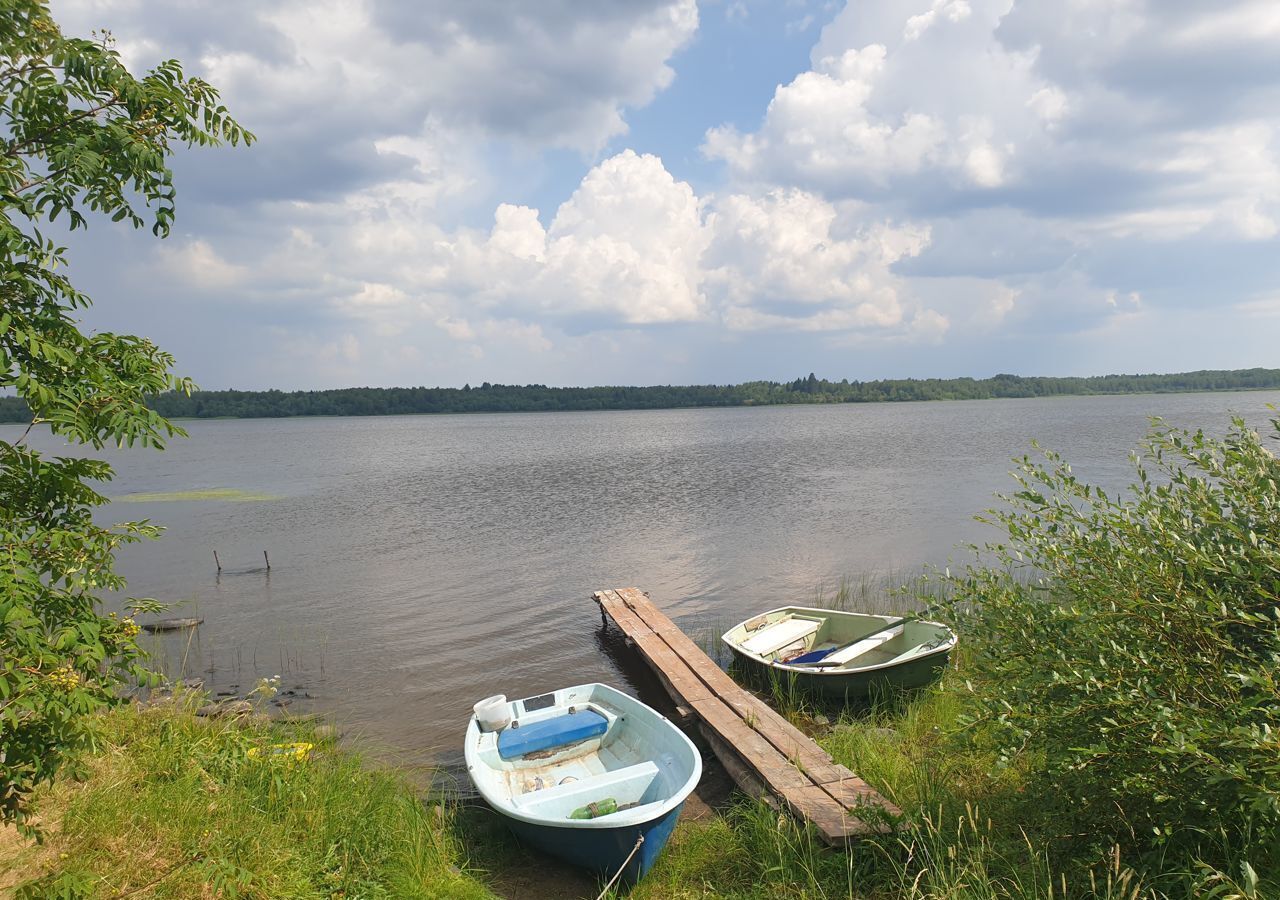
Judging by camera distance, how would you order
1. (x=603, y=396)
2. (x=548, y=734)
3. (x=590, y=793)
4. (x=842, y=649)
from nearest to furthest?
1. (x=590, y=793)
2. (x=548, y=734)
3. (x=842, y=649)
4. (x=603, y=396)

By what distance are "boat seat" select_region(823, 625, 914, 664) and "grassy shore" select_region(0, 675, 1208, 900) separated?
308 centimetres

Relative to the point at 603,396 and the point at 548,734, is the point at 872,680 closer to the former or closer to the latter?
the point at 548,734

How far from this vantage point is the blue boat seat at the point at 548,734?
9227mm

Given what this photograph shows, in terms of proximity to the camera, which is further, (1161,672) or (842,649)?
(842,649)

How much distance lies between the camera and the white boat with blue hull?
22.5 ft

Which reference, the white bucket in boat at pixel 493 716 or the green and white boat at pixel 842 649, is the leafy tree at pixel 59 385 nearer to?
the white bucket in boat at pixel 493 716

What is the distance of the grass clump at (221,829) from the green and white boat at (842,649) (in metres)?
5.73

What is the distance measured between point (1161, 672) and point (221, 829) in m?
6.79

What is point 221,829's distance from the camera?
19.3 ft

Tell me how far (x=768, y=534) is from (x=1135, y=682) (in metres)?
21.4

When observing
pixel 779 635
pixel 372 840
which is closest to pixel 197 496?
pixel 779 635

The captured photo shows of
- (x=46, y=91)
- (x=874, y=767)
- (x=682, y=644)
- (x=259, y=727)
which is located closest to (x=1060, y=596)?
(x=874, y=767)

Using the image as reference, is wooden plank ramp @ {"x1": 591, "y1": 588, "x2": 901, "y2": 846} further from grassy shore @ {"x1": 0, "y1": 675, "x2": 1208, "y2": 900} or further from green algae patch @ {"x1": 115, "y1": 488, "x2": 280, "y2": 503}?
green algae patch @ {"x1": 115, "y1": 488, "x2": 280, "y2": 503}

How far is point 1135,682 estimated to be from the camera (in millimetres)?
4492
